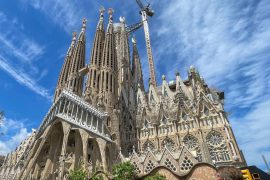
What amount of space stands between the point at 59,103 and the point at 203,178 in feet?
65.4

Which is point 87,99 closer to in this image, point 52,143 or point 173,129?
point 52,143

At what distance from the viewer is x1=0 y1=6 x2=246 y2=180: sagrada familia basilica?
2262 cm

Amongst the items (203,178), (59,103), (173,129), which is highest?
(59,103)

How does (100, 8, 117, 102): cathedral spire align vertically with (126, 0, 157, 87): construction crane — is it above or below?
below

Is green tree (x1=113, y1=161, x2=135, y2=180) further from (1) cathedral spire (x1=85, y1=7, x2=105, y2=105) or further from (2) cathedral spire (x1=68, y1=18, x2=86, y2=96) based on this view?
(2) cathedral spire (x1=68, y1=18, x2=86, y2=96)

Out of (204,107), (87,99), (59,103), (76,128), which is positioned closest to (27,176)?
(76,128)

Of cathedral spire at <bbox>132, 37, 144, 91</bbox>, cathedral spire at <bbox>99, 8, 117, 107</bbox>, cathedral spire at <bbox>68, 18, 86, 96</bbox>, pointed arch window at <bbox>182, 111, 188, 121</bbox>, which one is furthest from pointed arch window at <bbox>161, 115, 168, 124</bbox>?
cathedral spire at <bbox>132, 37, 144, 91</bbox>

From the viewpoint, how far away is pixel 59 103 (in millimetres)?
27312

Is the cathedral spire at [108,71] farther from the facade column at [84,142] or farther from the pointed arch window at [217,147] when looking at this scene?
the pointed arch window at [217,147]

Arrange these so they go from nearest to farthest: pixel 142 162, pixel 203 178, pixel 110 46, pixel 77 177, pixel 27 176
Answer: pixel 203 178 → pixel 77 177 → pixel 142 162 → pixel 27 176 → pixel 110 46

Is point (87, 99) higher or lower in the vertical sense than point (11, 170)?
higher

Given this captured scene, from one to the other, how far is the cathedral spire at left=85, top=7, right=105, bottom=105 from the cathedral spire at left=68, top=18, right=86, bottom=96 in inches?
213

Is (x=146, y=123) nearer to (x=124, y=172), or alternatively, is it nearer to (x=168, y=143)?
(x=168, y=143)

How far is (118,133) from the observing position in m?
30.6
